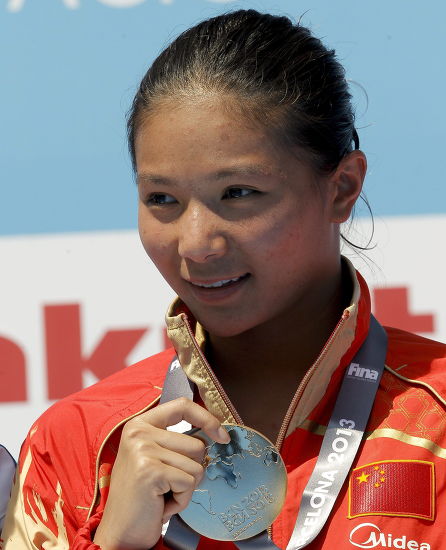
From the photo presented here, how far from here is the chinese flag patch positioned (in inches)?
47.2

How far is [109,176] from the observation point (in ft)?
6.78

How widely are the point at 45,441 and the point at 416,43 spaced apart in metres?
1.21

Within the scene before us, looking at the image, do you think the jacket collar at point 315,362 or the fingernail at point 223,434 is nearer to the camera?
the fingernail at point 223,434

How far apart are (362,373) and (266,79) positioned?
42cm

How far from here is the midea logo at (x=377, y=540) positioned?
1.17 meters

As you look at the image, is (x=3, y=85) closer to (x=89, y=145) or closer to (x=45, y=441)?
(x=89, y=145)

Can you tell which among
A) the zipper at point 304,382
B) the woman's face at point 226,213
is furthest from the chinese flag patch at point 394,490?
the woman's face at point 226,213

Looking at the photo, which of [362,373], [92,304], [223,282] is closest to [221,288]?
[223,282]

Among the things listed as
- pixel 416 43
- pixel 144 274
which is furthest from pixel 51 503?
pixel 416 43

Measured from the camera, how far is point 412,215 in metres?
2.06

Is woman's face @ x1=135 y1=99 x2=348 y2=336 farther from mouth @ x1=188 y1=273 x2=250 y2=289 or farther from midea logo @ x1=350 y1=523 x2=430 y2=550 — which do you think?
midea logo @ x1=350 y1=523 x2=430 y2=550

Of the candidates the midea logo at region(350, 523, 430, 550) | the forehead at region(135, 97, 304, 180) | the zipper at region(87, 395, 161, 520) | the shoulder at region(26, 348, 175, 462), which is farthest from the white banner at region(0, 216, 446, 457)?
the midea logo at region(350, 523, 430, 550)

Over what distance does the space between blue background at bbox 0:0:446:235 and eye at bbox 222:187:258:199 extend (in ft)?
2.78

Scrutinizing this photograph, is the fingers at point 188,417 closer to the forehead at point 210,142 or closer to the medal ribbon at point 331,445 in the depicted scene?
the medal ribbon at point 331,445
